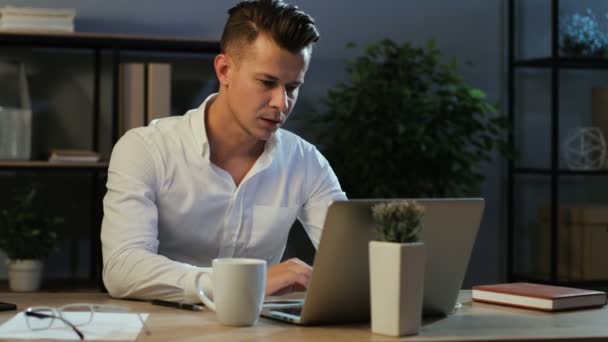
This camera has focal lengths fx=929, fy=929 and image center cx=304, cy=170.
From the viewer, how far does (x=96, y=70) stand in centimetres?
352

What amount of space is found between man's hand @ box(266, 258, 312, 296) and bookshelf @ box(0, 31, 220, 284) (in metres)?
1.71

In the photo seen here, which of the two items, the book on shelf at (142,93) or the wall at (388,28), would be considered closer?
the book on shelf at (142,93)

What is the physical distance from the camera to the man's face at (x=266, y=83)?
204 cm

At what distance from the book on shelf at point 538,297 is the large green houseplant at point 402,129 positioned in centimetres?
160

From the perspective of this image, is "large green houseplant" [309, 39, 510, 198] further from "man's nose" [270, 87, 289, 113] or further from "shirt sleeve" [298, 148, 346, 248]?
"man's nose" [270, 87, 289, 113]

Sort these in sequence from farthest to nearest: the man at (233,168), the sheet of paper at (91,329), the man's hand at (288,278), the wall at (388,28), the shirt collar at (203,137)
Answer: the wall at (388,28) < the shirt collar at (203,137) < the man at (233,168) < the man's hand at (288,278) < the sheet of paper at (91,329)

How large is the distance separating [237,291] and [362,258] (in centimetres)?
20

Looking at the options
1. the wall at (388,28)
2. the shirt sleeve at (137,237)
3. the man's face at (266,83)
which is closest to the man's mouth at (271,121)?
the man's face at (266,83)

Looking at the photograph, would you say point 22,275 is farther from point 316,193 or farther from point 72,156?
point 316,193

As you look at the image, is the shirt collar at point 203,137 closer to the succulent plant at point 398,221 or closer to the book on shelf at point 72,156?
the succulent plant at point 398,221

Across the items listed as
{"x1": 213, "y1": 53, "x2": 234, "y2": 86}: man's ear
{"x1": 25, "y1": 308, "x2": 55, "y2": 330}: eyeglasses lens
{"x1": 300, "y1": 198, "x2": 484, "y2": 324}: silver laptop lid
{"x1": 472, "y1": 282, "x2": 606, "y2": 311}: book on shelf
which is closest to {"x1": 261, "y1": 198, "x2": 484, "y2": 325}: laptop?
{"x1": 300, "y1": 198, "x2": 484, "y2": 324}: silver laptop lid

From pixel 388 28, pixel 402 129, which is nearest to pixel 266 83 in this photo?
pixel 402 129

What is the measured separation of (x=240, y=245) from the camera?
7.20 ft

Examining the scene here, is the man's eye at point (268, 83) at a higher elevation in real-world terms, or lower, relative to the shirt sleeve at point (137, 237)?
higher
